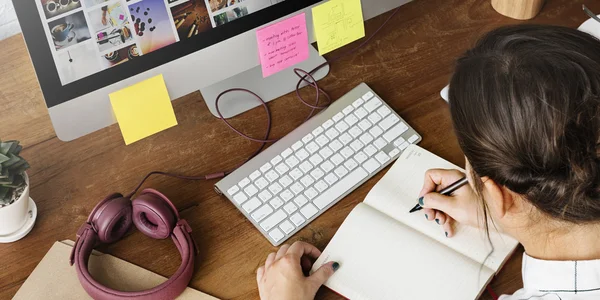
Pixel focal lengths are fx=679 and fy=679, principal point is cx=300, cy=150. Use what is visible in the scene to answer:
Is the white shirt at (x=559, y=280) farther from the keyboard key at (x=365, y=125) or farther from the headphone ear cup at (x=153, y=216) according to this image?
the headphone ear cup at (x=153, y=216)

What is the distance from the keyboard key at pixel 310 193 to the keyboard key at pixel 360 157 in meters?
0.08

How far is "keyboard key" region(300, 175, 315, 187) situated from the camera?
98 cm

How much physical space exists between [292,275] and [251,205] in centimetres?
14

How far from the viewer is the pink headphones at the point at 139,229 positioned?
0.86m

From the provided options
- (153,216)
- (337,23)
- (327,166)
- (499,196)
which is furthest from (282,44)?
(499,196)

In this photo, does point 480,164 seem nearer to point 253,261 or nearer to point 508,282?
point 508,282

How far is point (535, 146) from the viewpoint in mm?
682


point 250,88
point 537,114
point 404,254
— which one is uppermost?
point 537,114

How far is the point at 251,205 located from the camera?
0.96m

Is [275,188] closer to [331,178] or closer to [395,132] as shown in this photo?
[331,178]

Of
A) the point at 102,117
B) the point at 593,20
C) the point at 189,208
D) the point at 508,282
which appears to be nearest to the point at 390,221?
the point at 508,282

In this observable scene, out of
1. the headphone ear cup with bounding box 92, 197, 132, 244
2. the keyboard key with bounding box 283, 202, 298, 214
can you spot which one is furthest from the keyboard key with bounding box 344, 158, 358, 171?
the headphone ear cup with bounding box 92, 197, 132, 244

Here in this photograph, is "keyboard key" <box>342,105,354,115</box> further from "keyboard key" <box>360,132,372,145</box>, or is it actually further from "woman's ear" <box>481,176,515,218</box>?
"woman's ear" <box>481,176,515,218</box>

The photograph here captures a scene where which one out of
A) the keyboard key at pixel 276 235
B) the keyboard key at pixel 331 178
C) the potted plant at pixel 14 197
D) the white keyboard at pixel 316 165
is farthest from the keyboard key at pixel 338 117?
the potted plant at pixel 14 197
